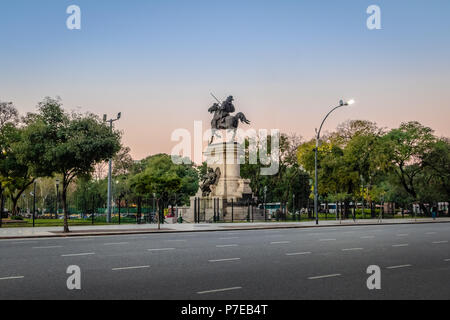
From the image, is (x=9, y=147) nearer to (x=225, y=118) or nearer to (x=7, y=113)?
(x=7, y=113)

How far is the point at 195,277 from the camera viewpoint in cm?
934

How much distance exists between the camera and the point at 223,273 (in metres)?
9.95

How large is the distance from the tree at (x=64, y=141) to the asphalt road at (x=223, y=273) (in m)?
9.97

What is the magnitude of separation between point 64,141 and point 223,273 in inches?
740

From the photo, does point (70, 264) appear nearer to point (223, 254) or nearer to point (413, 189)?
point (223, 254)

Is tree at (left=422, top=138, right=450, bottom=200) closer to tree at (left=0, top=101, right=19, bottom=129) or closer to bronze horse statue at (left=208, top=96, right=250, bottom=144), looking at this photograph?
bronze horse statue at (left=208, top=96, right=250, bottom=144)

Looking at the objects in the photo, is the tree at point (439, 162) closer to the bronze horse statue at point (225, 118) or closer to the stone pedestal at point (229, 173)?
the bronze horse statue at point (225, 118)

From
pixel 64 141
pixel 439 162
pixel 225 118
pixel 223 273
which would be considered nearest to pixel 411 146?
pixel 439 162

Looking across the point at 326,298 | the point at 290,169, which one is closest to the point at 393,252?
the point at 326,298

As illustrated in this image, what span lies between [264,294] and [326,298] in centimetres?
107

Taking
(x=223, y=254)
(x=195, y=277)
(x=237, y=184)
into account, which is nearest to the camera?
(x=195, y=277)

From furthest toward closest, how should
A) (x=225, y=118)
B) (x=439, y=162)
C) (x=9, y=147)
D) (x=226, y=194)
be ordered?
1. (x=439, y=162)
2. (x=225, y=118)
3. (x=226, y=194)
4. (x=9, y=147)

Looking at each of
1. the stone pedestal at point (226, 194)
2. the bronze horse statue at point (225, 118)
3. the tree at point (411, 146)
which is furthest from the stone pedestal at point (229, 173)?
the tree at point (411, 146)
